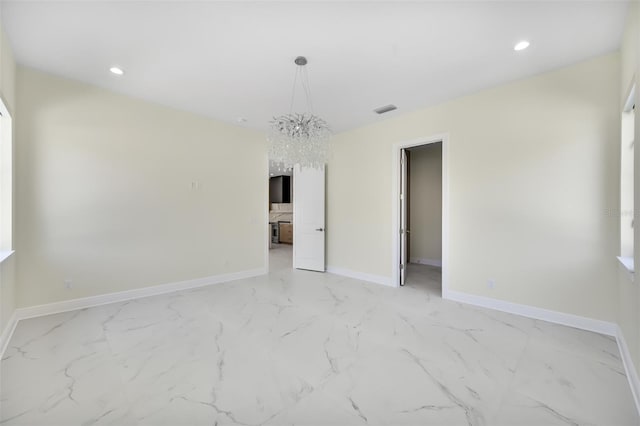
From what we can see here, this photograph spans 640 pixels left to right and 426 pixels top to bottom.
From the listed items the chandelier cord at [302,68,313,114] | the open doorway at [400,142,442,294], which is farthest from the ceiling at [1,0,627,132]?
the open doorway at [400,142,442,294]

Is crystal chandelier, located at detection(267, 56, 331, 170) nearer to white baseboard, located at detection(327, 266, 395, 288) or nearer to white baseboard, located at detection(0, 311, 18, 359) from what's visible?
white baseboard, located at detection(327, 266, 395, 288)

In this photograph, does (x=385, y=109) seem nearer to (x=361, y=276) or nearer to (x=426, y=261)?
(x=361, y=276)

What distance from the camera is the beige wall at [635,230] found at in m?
1.83

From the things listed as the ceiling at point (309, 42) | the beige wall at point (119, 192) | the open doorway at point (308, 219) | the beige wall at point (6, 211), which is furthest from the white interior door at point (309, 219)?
the beige wall at point (6, 211)

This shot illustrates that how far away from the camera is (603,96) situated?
2.70m

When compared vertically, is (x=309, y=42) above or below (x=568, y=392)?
above

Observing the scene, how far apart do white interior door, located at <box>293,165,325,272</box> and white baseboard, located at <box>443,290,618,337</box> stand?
99.6 inches

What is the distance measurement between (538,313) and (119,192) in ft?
17.8

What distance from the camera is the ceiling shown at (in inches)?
81.7

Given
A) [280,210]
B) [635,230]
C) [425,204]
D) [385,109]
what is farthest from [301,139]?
[280,210]

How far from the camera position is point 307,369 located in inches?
83.0

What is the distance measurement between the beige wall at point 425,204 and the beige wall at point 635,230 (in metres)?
3.66

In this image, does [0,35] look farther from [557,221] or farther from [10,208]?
[557,221]

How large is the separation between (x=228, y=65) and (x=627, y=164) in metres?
4.06
